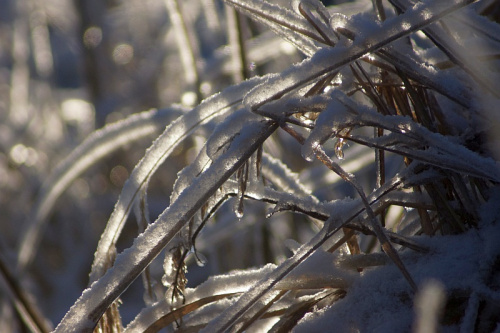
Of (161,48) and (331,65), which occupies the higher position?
(161,48)

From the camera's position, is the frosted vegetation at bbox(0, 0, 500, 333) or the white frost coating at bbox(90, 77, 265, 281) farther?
the white frost coating at bbox(90, 77, 265, 281)

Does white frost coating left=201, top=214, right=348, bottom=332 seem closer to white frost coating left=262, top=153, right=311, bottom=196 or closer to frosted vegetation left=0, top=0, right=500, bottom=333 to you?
frosted vegetation left=0, top=0, right=500, bottom=333

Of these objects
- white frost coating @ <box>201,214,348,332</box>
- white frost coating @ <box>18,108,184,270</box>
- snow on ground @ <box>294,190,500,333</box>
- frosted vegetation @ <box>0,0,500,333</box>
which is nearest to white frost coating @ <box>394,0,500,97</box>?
frosted vegetation @ <box>0,0,500,333</box>

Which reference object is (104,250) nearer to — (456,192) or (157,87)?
(456,192)

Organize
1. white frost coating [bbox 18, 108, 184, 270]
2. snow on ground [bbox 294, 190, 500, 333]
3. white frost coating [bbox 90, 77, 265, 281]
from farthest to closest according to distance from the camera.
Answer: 1. white frost coating [bbox 18, 108, 184, 270]
2. white frost coating [bbox 90, 77, 265, 281]
3. snow on ground [bbox 294, 190, 500, 333]

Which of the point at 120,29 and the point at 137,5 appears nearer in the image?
the point at 137,5

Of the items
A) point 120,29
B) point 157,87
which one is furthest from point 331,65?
point 120,29

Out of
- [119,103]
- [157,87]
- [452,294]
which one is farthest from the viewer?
[157,87]

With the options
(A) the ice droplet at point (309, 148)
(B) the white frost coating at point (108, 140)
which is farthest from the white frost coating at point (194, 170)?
(B) the white frost coating at point (108, 140)
